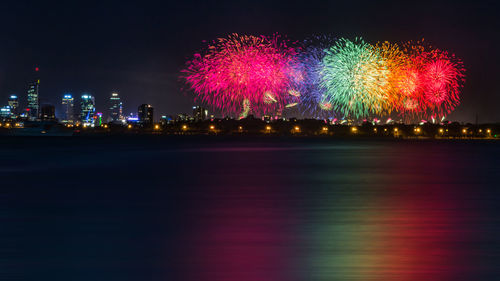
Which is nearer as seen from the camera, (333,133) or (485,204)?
(485,204)

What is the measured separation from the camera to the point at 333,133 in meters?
111

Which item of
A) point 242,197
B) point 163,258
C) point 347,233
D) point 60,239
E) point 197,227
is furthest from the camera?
point 242,197

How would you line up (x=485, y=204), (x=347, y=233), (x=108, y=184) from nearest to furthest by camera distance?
1. (x=347, y=233)
2. (x=485, y=204)
3. (x=108, y=184)

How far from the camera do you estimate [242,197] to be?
13.2 metres

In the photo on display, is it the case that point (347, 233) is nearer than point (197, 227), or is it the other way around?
point (347, 233)

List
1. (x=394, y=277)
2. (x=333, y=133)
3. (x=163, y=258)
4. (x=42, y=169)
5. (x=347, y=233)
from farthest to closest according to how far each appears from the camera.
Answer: (x=333, y=133)
(x=42, y=169)
(x=347, y=233)
(x=163, y=258)
(x=394, y=277)

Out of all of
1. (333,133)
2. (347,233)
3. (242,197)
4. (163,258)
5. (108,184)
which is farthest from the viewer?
(333,133)

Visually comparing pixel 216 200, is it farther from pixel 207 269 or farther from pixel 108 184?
pixel 207 269

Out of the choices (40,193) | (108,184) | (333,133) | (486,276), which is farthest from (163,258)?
(333,133)

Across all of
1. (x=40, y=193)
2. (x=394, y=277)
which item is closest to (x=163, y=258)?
(x=394, y=277)

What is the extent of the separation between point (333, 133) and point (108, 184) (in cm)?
9756

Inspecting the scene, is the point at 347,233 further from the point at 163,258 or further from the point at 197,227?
the point at 163,258

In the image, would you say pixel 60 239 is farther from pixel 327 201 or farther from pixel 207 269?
pixel 327 201

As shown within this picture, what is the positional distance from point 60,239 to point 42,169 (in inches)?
593
